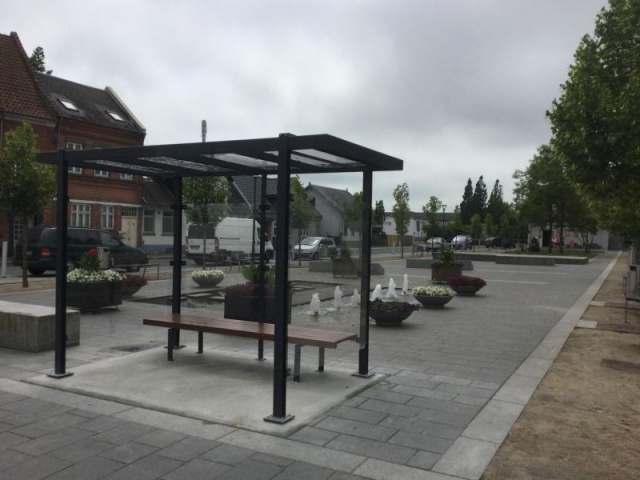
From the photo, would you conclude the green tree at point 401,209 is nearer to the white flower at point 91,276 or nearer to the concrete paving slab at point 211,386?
the white flower at point 91,276

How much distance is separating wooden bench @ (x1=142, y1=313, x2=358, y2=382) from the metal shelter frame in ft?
1.38

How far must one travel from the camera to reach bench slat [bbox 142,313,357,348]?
5775mm

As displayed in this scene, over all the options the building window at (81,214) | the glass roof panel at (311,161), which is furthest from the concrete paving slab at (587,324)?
the building window at (81,214)

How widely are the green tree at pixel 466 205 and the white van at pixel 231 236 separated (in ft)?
288

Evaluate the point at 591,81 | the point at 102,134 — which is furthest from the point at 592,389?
the point at 102,134

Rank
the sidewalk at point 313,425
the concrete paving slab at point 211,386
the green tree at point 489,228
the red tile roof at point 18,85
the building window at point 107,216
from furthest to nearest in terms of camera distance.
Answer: the green tree at point 489,228
the building window at point 107,216
the red tile roof at point 18,85
the concrete paving slab at point 211,386
the sidewalk at point 313,425

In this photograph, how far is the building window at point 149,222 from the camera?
1502 inches

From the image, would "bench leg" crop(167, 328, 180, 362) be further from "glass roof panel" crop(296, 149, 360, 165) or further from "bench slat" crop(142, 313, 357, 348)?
"glass roof panel" crop(296, 149, 360, 165)

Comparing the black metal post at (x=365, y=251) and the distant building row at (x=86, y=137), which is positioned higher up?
the distant building row at (x=86, y=137)

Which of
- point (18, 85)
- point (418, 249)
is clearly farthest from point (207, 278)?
point (418, 249)

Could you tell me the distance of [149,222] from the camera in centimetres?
3847

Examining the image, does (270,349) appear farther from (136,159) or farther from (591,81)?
(591,81)

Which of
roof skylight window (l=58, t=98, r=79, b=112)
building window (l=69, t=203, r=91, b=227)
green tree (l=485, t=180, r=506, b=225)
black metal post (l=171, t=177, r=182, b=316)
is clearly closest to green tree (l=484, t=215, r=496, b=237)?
green tree (l=485, t=180, r=506, b=225)

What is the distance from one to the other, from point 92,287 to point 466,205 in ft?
344
